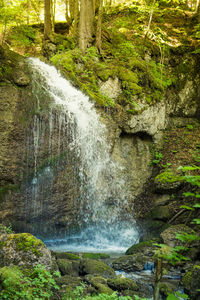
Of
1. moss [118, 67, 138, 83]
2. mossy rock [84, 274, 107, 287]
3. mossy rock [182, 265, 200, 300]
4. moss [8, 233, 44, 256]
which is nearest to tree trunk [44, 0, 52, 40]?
moss [118, 67, 138, 83]

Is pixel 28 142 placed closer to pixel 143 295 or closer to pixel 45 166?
pixel 45 166

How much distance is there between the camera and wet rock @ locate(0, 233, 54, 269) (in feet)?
14.3

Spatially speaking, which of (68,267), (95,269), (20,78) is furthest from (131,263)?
(20,78)

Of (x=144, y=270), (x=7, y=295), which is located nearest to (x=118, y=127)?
(x=144, y=270)

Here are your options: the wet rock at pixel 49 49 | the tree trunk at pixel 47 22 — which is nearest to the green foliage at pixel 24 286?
the wet rock at pixel 49 49

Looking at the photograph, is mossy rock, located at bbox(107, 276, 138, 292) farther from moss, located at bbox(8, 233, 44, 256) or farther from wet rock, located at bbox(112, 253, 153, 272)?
moss, located at bbox(8, 233, 44, 256)

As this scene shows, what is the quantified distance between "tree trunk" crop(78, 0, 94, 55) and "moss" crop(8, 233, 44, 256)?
839 centimetres

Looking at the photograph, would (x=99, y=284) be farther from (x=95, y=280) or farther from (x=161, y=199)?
(x=161, y=199)

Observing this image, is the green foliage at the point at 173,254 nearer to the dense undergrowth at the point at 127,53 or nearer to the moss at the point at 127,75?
the dense undergrowth at the point at 127,53

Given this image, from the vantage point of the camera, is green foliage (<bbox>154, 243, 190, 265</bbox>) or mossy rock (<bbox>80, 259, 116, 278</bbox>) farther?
mossy rock (<bbox>80, 259, 116, 278</bbox>)

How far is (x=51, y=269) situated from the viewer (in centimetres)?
447

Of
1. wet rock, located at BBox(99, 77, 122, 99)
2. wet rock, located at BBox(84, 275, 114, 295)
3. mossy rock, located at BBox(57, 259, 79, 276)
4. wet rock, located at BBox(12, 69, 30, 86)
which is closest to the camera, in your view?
wet rock, located at BBox(84, 275, 114, 295)

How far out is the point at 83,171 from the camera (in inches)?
338

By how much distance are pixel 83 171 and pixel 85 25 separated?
678 cm
